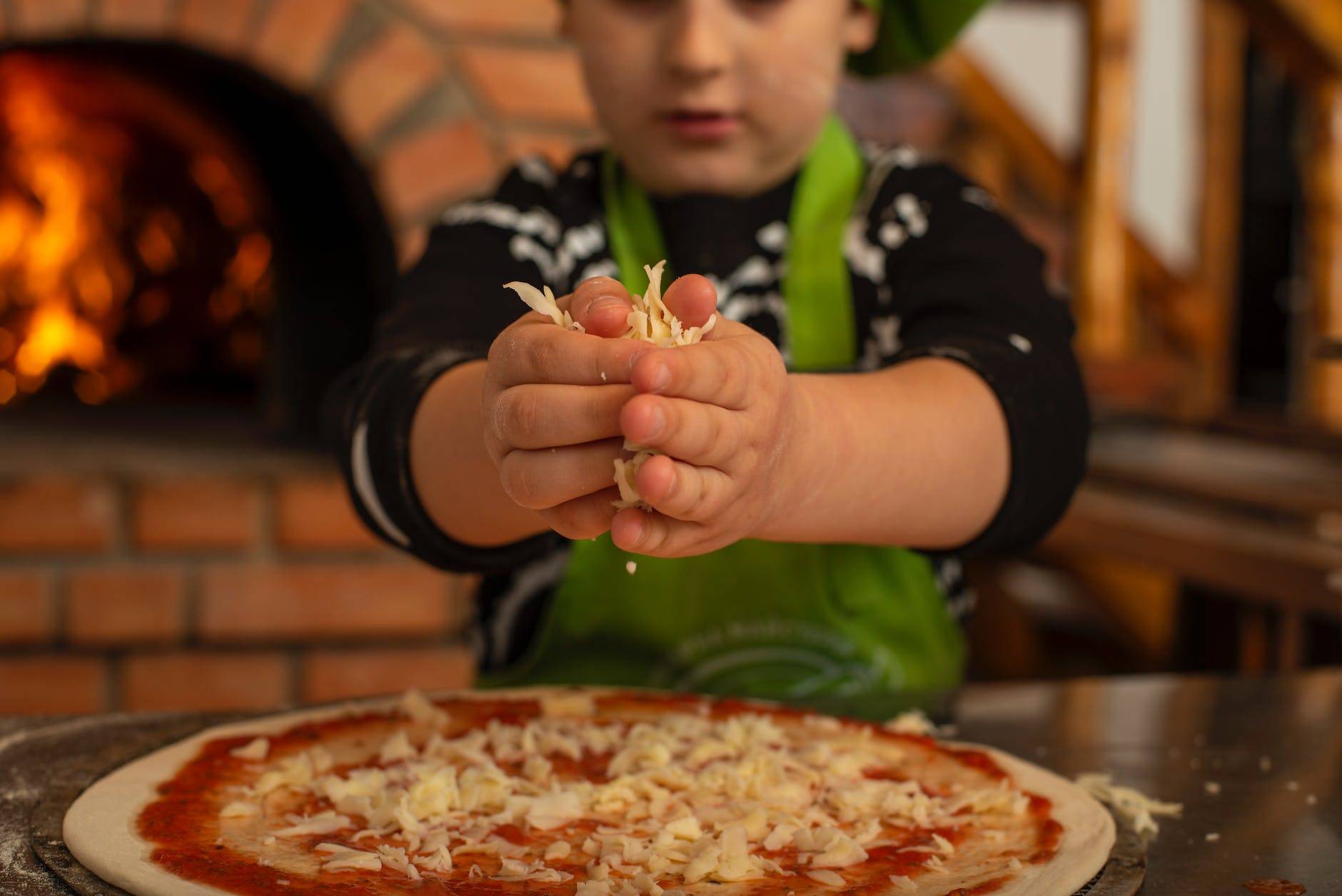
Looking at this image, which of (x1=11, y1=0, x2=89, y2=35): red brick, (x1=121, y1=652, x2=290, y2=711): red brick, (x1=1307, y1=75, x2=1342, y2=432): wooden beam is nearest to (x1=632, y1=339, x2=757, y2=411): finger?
(x1=121, y1=652, x2=290, y2=711): red brick

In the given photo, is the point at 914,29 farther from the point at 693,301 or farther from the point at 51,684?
the point at 51,684

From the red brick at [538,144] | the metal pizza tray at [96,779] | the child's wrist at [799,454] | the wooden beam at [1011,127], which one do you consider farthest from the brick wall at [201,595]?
the wooden beam at [1011,127]

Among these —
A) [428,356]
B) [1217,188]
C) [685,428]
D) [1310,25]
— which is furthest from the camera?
[1217,188]

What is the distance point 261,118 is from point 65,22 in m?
0.34

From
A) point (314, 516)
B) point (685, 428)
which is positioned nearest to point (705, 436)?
point (685, 428)

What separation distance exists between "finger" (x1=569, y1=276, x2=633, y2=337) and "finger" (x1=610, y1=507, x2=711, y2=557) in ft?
0.21

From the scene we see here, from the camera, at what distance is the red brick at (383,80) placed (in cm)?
159

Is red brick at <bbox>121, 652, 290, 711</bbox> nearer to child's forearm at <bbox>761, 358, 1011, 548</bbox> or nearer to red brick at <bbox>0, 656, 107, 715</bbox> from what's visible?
red brick at <bbox>0, 656, 107, 715</bbox>

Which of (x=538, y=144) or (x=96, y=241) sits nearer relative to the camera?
(x=538, y=144)

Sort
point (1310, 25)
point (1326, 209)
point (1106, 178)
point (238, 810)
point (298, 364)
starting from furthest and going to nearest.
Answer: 1. point (1106, 178)
2. point (1326, 209)
3. point (1310, 25)
4. point (298, 364)
5. point (238, 810)

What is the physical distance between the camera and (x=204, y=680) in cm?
157

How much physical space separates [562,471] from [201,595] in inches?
47.0

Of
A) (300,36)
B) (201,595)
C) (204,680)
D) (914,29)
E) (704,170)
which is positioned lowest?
(204,680)

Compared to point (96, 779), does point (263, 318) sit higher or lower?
higher
